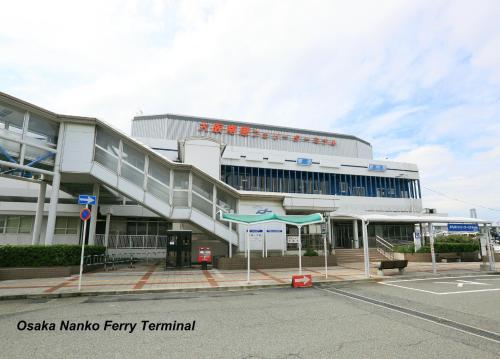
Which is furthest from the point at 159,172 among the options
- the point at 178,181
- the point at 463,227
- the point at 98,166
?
the point at 463,227

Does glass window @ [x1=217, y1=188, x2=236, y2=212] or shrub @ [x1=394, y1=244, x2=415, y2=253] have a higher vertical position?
glass window @ [x1=217, y1=188, x2=236, y2=212]

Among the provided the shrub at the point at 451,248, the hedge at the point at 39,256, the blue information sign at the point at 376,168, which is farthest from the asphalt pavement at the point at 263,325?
the blue information sign at the point at 376,168

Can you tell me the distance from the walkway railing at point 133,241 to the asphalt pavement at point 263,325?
46.4ft

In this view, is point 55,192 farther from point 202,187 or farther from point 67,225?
point 67,225

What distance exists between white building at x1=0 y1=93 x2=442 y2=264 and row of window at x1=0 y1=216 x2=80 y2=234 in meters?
0.08

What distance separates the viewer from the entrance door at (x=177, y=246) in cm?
1684

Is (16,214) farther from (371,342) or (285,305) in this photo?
(371,342)

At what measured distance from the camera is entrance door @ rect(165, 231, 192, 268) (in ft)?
55.3

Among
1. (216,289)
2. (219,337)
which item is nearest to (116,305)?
(216,289)

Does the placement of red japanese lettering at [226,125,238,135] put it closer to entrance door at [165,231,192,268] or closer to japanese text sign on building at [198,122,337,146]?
japanese text sign on building at [198,122,337,146]

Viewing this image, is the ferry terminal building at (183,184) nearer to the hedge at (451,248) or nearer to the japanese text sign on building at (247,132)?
the japanese text sign on building at (247,132)

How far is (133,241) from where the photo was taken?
76.3 feet

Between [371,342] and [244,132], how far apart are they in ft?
111

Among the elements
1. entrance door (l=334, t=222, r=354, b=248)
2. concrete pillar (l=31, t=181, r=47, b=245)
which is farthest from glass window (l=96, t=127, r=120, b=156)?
entrance door (l=334, t=222, r=354, b=248)
